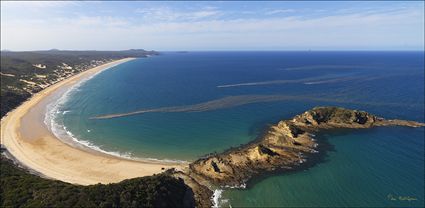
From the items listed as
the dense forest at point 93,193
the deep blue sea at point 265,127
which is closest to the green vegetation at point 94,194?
the dense forest at point 93,193

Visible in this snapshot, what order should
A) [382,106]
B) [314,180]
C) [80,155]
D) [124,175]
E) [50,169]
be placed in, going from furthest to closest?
[382,106] → [80,155] → [50,169] → [124,175] → [314,180]

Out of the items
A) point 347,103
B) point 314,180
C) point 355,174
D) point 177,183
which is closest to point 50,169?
point 177,183

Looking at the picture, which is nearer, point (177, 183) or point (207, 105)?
point (177, 183)

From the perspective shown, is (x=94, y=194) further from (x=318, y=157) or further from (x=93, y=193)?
(x=318, y=157)

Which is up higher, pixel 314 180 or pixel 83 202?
pixel 83 202

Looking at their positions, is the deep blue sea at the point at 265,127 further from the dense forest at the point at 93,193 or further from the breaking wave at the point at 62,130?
the dense forest at the point at 93,193

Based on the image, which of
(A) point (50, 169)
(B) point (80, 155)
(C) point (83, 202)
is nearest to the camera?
(C) point (83, 202)

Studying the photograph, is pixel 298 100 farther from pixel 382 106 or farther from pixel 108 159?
pixel 108 159
